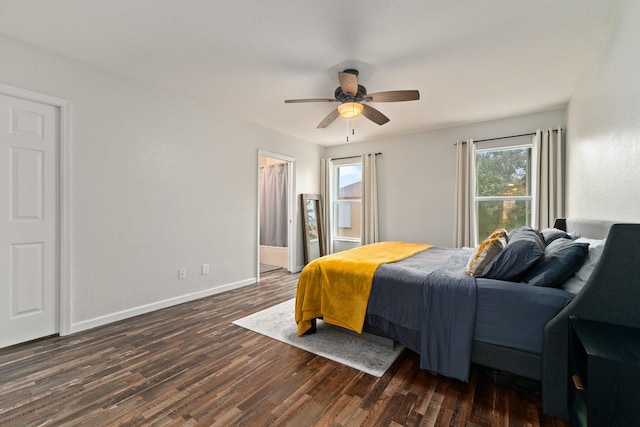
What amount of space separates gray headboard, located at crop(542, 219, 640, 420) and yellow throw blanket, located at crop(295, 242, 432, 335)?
3.87 feet

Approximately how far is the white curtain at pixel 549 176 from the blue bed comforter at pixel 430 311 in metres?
2.24

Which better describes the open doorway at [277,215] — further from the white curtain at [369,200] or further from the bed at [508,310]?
the bed at [508,310]

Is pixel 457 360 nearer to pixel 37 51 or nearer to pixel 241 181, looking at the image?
pixel 241 181

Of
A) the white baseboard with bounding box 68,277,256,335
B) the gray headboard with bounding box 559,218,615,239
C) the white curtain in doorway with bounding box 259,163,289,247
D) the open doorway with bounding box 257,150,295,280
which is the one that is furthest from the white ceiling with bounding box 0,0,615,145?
the white baseboard with bounding box 68,277,256,335

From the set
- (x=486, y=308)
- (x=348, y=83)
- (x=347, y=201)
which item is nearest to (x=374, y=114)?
(x=348, y=83)

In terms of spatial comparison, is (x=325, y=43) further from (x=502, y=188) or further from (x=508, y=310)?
(x=502, y=188)

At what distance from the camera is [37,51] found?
2391 millimetres

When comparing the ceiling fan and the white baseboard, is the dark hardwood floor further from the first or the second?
the ceiling fan

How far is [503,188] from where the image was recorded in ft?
13.4

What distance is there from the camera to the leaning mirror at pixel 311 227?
534 cm

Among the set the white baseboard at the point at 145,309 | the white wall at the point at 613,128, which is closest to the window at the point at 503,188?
the white wall at the point at 613,128

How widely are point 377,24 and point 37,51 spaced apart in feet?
9.62

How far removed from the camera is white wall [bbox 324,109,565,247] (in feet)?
14.0

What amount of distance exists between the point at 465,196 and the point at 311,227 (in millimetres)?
2822
